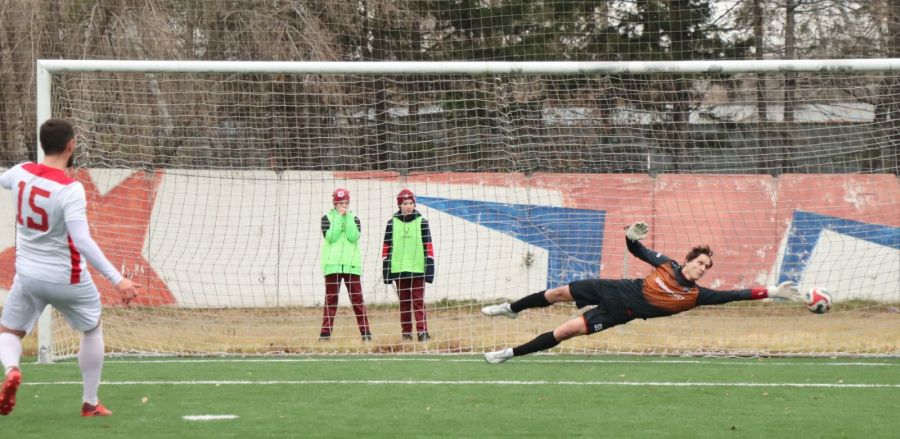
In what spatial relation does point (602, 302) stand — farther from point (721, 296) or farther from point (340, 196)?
point (340, 196)

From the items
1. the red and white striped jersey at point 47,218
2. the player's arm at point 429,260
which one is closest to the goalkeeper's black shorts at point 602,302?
the player's arm at point 429,260

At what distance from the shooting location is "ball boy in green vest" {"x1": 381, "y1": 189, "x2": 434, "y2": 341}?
12.5m

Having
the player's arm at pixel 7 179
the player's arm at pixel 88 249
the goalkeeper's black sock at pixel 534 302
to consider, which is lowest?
the goalkeeper's black sock at pixel 534 302

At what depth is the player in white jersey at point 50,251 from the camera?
6523 millimetres

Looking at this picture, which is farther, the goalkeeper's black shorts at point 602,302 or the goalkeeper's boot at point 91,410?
the goalkeeper's black shorts at point 602,302

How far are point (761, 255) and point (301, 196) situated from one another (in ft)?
21.0

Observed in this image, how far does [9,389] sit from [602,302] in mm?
4956

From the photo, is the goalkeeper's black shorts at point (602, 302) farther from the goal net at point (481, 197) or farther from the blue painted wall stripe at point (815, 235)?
the blue painted wall stripe at point (815, 235)

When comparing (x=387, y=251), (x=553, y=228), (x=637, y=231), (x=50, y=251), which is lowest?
(x=387, y=251)

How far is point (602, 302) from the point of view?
949 centimetres

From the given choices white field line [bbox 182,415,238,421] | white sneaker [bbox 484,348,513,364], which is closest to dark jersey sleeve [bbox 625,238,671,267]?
white sneaker [bbox 484,348,513,364]

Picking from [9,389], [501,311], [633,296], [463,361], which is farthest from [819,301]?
[9,389]

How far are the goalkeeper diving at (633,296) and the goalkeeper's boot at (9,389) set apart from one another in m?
4.06

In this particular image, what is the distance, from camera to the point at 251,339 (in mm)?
12828
